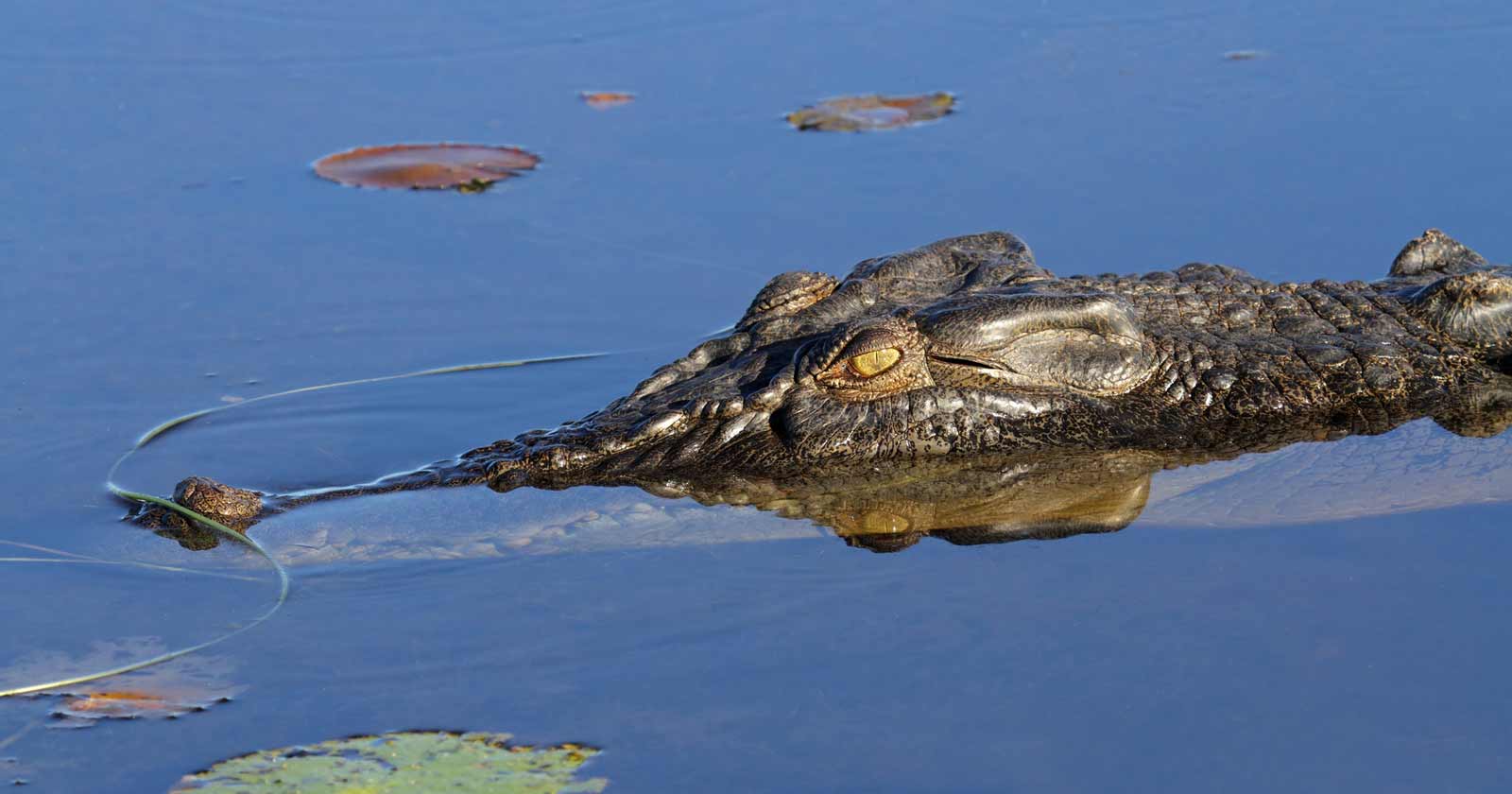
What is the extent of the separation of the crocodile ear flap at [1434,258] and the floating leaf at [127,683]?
436 cm

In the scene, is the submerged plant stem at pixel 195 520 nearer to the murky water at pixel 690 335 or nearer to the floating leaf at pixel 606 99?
the murky water at pixel 690 335

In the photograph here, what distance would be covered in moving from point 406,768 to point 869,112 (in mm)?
6413

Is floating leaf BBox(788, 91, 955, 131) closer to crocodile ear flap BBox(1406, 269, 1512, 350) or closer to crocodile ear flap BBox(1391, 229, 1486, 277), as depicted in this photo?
crocodile ear flap BBox(1391, 229, 1486, 277)

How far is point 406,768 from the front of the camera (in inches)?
171

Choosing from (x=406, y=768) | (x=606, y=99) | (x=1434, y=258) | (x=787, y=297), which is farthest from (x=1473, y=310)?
(x=606, y=99)

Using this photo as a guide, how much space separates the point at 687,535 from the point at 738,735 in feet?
3.86

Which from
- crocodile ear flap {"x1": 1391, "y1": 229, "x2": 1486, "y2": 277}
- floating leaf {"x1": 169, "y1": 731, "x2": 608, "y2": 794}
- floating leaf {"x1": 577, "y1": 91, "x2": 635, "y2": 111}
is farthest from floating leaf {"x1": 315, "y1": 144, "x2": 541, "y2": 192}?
floating leaf {"x1": 169, "y1": 731, "x2": 608, "y2": 794}

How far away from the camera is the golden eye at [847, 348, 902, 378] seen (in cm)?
568

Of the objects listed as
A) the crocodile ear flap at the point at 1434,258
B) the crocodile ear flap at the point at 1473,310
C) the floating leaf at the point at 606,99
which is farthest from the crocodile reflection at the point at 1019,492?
the floating leaf at the point at 606,99

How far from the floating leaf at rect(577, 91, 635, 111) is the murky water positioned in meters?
0.14

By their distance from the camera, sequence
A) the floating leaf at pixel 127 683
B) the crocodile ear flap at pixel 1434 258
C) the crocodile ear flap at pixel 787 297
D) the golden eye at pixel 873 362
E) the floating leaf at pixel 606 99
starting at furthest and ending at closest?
1. the floating leaf at pixel 606 99
2. the crocodile ear flap at pixel 1434 258
3. the crocodile ear flap at pixel 787 297
4. the golden eye at pixel 873 362
5. the floating leaf at pixel 127 683

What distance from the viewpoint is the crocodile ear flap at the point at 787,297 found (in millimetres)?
6078

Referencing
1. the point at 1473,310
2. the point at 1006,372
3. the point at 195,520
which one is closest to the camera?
the point at 195,520

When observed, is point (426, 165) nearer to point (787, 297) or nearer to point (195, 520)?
point (787, 297)
